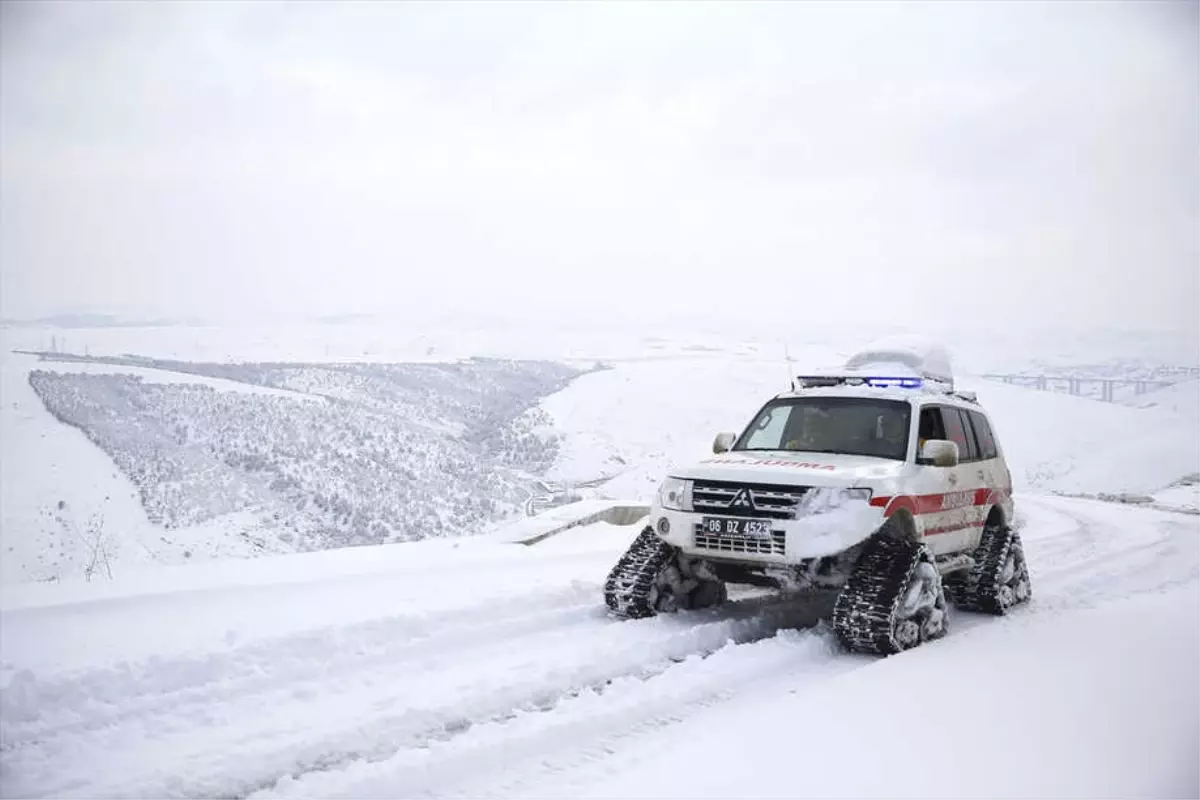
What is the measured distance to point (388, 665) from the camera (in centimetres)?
623

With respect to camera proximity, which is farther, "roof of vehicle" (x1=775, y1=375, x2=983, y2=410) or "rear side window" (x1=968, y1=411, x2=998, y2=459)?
"rear side window" (x1=968, y1=411, x2=998, y2=459)

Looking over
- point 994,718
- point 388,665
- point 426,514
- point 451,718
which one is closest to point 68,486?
point 426,514

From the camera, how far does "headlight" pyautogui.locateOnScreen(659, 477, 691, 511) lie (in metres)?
7.55

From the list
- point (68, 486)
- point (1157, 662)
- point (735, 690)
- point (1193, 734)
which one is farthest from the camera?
point (68, 486)

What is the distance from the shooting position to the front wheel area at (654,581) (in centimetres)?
Answer: 761

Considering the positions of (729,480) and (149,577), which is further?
(149,577)

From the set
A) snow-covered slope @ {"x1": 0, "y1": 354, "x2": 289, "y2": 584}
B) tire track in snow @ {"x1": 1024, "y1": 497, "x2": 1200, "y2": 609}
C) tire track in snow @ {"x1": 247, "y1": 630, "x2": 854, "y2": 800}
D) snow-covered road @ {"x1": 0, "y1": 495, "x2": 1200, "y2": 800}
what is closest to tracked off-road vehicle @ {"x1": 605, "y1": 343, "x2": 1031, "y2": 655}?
→ snow-covered road @ {"x1": 0, "y1": 495, "x2": 1200, "y2": 800}

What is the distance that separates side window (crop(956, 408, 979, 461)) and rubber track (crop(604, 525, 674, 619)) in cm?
322

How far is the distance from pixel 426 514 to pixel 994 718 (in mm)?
15413

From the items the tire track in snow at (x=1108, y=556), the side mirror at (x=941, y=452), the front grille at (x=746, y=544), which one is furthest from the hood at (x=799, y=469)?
the tire track in snow at (x=1108, y=556)

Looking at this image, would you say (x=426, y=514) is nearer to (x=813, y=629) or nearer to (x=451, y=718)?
(x=813, y=629)

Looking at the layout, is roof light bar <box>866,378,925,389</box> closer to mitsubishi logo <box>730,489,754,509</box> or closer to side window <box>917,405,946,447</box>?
side window <box>917,405,946,447</box>

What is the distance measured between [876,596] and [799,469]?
108 cm

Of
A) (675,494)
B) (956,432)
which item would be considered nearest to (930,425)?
(956,432)
